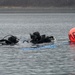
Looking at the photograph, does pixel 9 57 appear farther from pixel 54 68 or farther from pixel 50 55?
pixel 54 68

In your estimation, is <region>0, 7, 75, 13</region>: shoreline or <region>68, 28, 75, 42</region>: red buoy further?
<region>0, 7, 75, 13</region>: shoreline

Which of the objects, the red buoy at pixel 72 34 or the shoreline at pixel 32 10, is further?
the shoreline at pixel 32 10

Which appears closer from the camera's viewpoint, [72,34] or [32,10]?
[72,34]

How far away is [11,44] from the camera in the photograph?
41469 millimetres

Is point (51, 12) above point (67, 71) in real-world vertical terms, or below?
above

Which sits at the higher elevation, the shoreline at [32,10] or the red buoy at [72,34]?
the shoreline at [32,10]

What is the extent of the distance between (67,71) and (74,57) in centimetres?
567

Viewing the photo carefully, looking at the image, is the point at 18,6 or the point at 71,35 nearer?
the point at 71,35

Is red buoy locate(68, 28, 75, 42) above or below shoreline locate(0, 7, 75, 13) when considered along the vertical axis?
below

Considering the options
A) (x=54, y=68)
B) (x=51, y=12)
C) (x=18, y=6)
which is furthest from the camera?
(x=18, y=6)

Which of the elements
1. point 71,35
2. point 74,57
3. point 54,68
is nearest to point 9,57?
point 74,57

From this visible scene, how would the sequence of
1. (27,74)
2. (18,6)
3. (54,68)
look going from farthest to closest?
(18,6) < (54,68) < (27,74)

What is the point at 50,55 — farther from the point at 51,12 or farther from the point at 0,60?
the point at 51,12

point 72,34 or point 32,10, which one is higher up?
point 32,10
